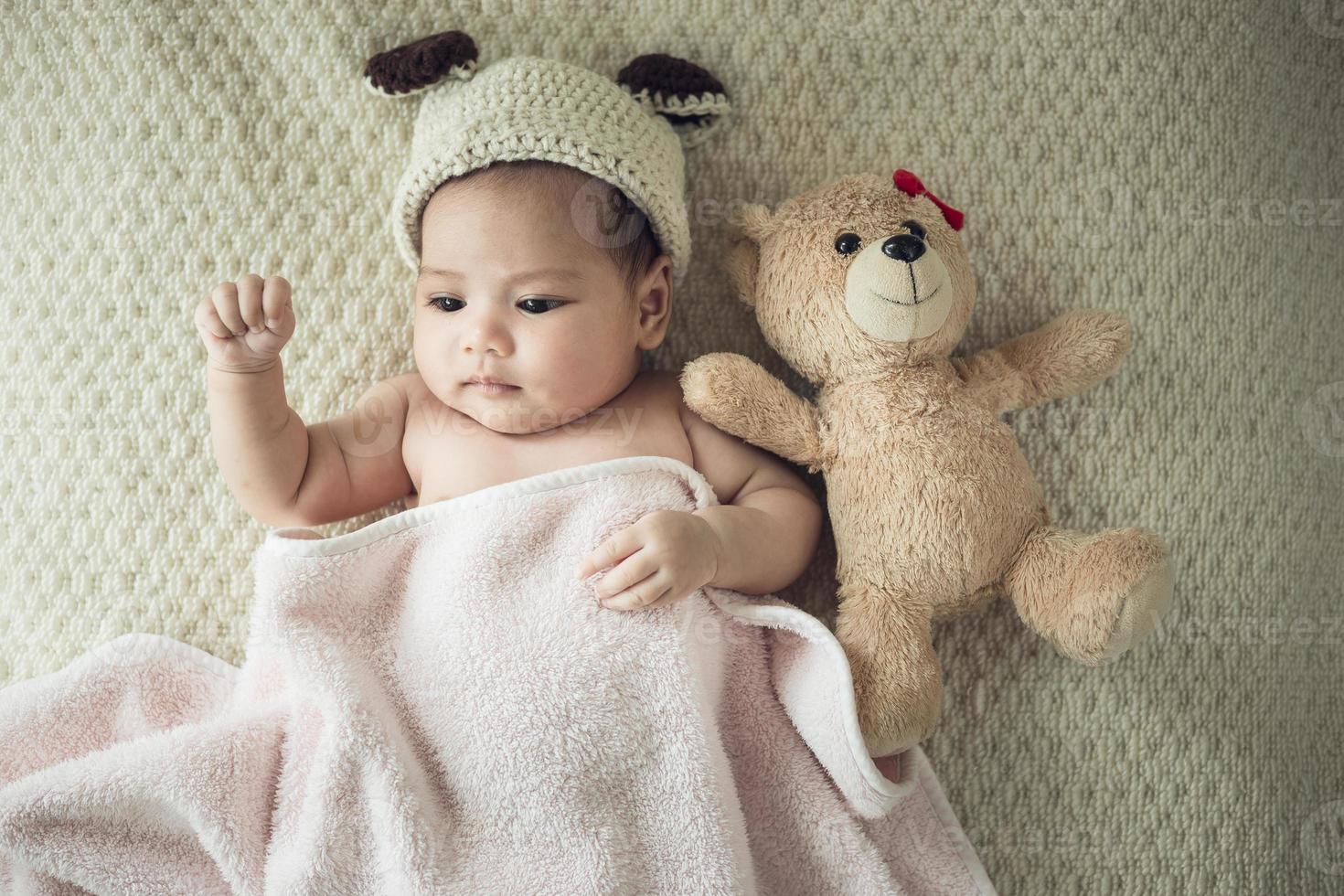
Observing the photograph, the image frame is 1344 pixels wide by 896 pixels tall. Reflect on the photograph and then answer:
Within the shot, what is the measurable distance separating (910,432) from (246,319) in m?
0.70

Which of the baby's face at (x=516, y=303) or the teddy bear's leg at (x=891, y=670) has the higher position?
the baby's face at (x=516, y=303)

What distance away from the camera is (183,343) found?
46.9 inches

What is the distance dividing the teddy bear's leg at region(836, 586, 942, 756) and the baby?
0.39ft

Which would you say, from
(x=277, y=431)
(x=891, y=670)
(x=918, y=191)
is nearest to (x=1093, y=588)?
(x=891, y=670)

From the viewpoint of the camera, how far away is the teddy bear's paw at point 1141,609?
924 mm

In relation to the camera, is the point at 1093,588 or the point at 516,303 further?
the point at 516,303

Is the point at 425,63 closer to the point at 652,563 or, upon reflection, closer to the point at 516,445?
the point at 516,445

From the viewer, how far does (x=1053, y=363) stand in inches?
42.7

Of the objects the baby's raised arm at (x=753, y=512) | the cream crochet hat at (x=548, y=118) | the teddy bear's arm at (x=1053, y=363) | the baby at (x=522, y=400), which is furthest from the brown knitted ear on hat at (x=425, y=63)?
the teddy bear's arm at (x=1053, y=363)

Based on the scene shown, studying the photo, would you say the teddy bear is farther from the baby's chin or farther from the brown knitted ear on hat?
the brown knitted ear on hat

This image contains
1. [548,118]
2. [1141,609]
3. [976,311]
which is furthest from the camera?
[976,311]

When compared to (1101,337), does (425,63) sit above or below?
above

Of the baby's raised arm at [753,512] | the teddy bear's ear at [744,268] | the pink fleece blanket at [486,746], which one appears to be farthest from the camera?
the teddy bear's ear at [744,268]

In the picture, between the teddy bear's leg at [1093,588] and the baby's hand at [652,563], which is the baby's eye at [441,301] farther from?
the teddy bear's leg at [1093,588]
